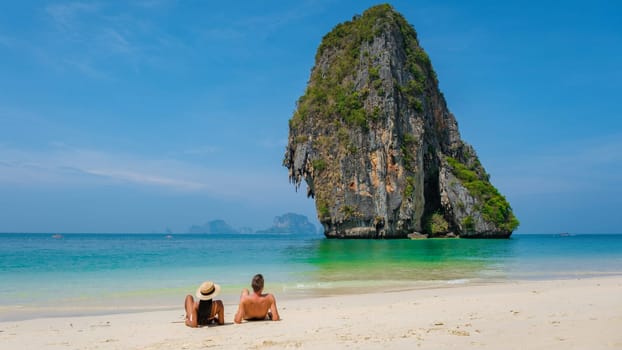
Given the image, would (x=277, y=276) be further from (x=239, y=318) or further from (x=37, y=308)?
(x=239, y=318)

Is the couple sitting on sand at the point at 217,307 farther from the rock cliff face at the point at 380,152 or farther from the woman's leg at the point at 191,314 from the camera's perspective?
the rock cliff face at the point at 380,152

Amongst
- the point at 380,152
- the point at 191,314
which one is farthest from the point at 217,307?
the point at 380,152

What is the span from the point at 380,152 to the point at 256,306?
131 feet

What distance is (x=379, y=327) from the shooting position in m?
5.86

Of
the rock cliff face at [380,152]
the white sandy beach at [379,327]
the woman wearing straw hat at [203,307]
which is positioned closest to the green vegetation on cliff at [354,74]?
the rock cliff face at [380,152]

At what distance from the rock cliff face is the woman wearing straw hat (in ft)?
127

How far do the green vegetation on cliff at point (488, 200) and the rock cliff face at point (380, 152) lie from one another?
11 centimetres

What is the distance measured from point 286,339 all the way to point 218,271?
10785mm

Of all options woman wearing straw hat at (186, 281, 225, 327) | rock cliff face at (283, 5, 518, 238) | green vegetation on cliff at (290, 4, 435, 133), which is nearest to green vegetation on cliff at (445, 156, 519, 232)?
rock cliff face at (283, 5, 518, 238)

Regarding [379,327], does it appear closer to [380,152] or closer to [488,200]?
[380,152]

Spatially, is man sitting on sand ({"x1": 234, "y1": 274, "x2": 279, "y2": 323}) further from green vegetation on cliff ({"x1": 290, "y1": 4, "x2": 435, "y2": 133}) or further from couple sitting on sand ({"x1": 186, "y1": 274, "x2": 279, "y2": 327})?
green vegetation on cliff ({"x1": 290, "y1": 4, "x2": 435, "y2": 133})

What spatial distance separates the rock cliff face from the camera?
45.1 m

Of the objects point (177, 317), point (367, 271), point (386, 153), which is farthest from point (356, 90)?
point (177, 317)

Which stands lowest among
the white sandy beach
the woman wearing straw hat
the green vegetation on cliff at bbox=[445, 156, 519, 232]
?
the white sandy beach
